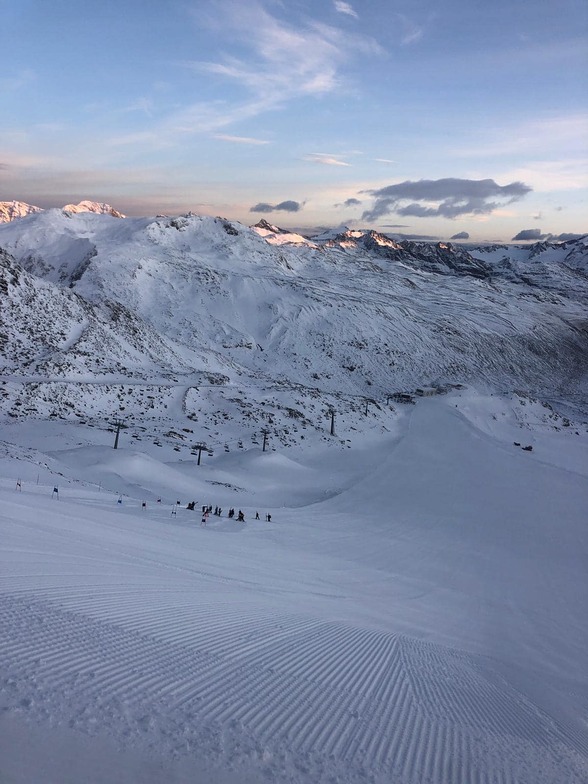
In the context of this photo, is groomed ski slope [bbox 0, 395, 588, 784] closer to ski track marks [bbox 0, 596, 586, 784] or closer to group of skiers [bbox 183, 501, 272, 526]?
ski track marks [bbox 0, 596, 586, 784]

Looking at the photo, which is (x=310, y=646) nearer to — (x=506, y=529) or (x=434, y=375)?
(x=506, y=529)

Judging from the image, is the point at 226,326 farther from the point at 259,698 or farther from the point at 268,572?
the point at 259,698

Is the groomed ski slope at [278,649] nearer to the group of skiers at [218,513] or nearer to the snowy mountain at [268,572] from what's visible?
the snowy mountain at [268,572]

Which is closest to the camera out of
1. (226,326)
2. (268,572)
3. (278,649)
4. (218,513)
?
(278,649)

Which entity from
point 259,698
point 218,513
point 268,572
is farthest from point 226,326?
point 259,698

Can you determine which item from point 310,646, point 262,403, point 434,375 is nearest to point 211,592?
point 310,646

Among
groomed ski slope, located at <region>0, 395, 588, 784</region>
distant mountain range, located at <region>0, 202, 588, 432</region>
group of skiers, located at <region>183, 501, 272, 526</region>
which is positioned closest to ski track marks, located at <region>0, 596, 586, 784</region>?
groomed ski slope, located at <region>0, 395, 588, 784</region>
